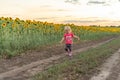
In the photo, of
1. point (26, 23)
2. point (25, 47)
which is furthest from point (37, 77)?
point (26, 23)

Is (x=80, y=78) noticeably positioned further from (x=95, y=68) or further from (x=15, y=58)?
(x=15, y=58)

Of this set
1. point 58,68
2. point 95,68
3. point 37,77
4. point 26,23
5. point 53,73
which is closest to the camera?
point 37,77

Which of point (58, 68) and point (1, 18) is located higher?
point (1, 18)

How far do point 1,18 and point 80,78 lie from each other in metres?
12.0

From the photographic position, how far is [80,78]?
10469 mm

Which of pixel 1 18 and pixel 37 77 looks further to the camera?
pixel 1 18

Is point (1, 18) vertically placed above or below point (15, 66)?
above

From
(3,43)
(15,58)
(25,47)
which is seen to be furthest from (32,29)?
(15,58)

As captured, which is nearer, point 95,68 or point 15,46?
point 95,68

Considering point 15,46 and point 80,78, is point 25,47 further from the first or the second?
point 80,78

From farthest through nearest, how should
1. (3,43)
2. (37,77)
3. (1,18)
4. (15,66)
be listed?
(1,18)
(3,43)
(15,66)
(37,77)

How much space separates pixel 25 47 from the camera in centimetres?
2134

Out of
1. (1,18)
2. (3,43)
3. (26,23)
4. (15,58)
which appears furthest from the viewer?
(26,23)

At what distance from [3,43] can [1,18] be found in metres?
2.72
